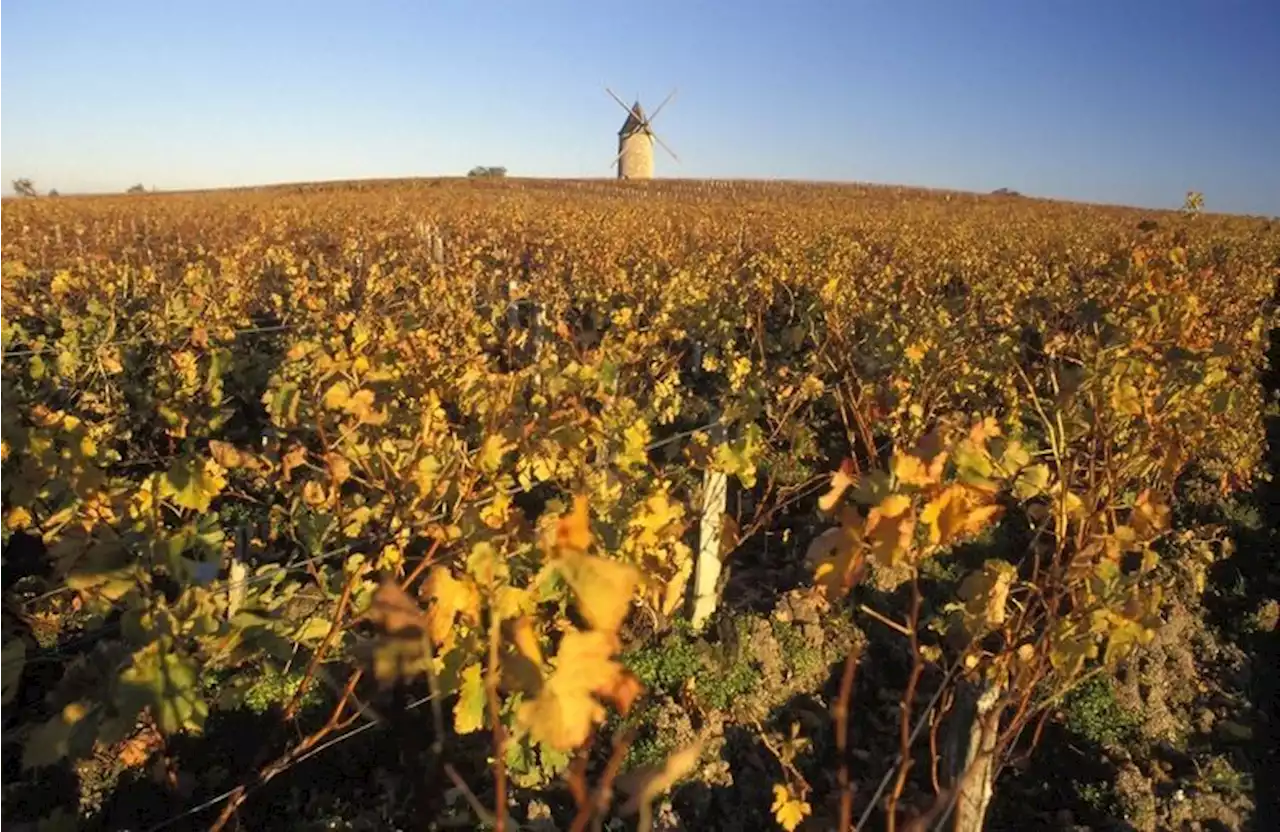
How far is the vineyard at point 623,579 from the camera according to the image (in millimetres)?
1839

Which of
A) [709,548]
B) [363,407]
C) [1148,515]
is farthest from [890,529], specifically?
[709,548]

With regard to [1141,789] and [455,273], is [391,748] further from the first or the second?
[455,273]

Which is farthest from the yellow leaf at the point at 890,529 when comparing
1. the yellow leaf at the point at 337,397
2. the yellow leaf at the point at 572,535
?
the yellow leaf at the point at 337,397

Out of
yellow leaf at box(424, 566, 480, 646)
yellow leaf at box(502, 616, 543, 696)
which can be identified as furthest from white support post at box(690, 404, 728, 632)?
yellow leaf at box(502, 616, 543, 696)

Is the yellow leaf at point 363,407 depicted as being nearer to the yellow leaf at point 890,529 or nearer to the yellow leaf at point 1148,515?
the yellow leaf at point 890,529

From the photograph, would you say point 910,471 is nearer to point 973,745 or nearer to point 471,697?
point 471,697

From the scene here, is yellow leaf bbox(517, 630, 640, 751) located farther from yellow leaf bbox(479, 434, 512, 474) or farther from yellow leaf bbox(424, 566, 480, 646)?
yellow leaf bbox(479, 434, 512, 474)

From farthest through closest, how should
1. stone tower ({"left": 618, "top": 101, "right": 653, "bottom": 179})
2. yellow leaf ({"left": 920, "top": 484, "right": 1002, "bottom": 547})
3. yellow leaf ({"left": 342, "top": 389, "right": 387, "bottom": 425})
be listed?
stone tower ({"left": 618, "top": 101, "right": 653, "bottom": 179}) → yellow leaf ({"left": 342, "top": 389, "right": 387, "bottom": 425}) → yellow leaf ({"left": 920, "top": 484, "right": 1002, "bottom": 547})

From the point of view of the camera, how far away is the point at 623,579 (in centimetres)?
90

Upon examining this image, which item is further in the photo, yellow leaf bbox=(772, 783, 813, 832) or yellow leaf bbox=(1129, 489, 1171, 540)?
yellow leaf bbox=(772, 783, 813, 832)

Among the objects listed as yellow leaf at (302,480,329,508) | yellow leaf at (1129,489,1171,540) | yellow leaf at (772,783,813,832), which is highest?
yellow leaf at (1129,489,1171,540)

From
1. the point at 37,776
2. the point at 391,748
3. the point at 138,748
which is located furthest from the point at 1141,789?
the point at 37,776

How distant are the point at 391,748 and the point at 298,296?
459 centimetres

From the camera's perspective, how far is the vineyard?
1.84 metres
